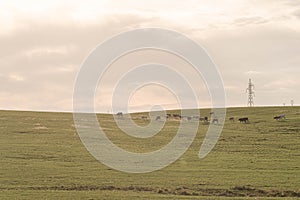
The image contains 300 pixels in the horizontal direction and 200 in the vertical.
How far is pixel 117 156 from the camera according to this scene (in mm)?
55094

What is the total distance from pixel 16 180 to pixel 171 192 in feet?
40.1

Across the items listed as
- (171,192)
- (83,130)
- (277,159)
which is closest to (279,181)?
(171,192)

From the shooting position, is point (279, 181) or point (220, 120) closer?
point (279, 181)

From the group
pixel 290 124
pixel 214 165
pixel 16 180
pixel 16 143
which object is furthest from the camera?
pixel 290 124

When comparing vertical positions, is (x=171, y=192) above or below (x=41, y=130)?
below

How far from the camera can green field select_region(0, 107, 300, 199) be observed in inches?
1426

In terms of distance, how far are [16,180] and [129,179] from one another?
8755 millimetres

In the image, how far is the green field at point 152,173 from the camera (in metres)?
36.2

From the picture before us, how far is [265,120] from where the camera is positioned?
99.2 meters

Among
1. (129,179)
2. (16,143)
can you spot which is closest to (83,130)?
(16,143)

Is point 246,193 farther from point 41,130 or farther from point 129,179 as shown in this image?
point 41,130

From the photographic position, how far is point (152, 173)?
45094mm

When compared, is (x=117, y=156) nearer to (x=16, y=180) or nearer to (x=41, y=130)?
(x=16, y=180)

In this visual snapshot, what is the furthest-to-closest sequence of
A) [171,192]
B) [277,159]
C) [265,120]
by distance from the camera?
[265,120] → [277,159] → [171,192]
